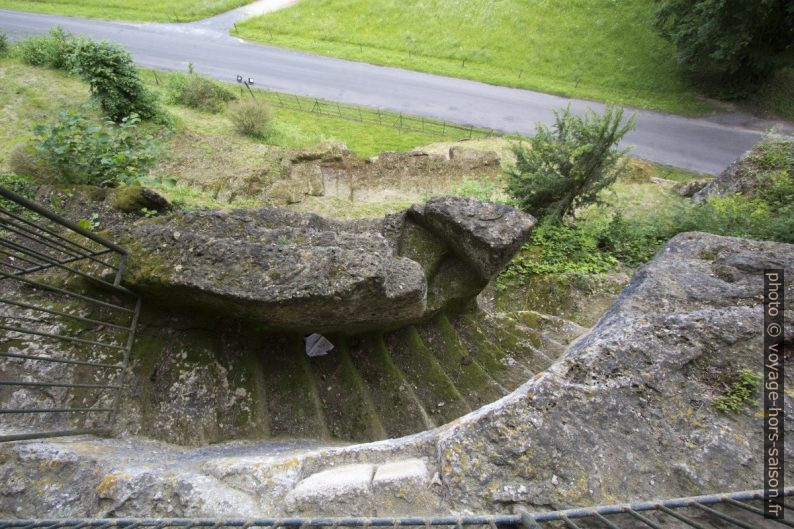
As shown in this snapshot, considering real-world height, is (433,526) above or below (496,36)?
below

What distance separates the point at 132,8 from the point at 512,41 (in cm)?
2456

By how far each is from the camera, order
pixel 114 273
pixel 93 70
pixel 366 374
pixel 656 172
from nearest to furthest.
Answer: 1. pixel 114 273
2. pixel 366 374
3. pixel 93 70
4. pixel 656 172

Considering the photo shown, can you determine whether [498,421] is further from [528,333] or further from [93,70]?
[93,70]

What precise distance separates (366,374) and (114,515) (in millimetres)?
2945

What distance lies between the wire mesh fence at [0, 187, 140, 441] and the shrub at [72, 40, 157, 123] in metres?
11.1

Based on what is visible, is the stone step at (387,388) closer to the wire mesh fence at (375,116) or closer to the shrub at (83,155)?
the shrub at (83,155)

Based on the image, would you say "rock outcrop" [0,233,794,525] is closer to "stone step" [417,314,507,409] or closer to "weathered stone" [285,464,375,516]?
"weathered stone" [285,464,375,516]

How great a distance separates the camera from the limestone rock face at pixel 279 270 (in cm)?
391

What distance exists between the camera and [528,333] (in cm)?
642

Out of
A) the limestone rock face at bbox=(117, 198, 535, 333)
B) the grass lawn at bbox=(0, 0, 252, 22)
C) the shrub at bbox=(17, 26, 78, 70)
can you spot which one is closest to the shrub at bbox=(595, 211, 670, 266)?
the limestone rock face at bbox=(117, 198, 535, 333)

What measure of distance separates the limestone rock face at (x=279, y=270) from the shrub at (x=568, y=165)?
16.5 feet

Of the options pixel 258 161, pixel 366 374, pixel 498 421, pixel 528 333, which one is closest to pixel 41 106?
pixel 258 161

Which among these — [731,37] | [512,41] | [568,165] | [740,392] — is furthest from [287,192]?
[731,37]

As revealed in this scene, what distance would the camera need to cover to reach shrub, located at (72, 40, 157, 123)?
12.8 meters
